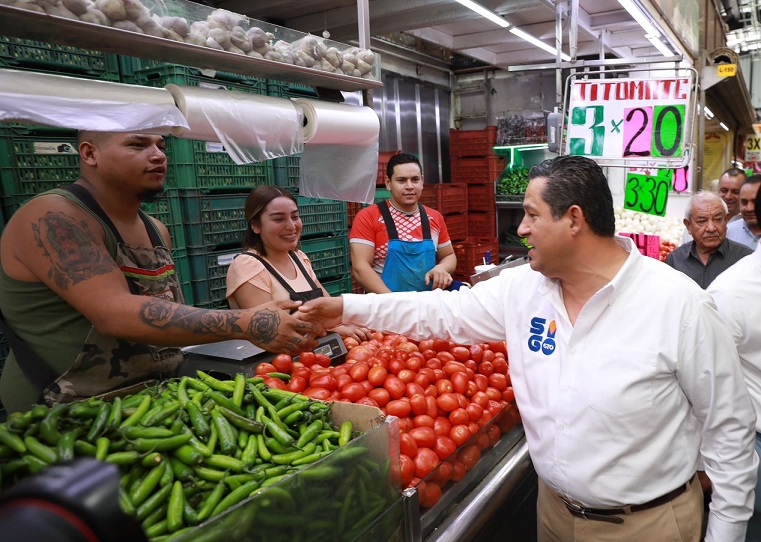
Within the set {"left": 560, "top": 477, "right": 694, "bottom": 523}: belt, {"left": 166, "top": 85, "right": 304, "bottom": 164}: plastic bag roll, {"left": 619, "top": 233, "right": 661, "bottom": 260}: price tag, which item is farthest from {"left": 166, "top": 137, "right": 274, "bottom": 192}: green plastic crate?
{"left": 619, "top": 233, "right": 661, "bottom": 260}: price tag

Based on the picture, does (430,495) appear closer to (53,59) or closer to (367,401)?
(367,401)

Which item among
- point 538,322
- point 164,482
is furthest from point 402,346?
point 164,482

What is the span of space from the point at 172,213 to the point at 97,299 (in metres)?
2.36

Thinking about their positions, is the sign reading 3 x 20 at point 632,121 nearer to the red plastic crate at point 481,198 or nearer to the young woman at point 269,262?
the young woman at point 269,262

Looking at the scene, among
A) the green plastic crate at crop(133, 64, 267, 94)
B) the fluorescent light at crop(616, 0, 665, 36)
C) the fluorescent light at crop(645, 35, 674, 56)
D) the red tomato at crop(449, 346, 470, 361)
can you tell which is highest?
the fluorescent light at crop(645, 35, 674, 56)

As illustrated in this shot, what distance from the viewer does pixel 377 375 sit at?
8.95 feet

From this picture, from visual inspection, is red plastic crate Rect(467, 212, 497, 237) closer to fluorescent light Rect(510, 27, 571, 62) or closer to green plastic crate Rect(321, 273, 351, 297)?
fluorescent light Rect(510, 27, 571, 62)

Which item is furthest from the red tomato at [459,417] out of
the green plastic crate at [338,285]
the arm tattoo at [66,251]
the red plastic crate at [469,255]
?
the red plastic crate at [469,255]

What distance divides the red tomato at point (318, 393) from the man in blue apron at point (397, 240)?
2107mm

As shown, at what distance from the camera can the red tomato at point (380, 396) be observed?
2619 mm

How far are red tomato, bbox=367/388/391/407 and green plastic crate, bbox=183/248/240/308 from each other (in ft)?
7.79

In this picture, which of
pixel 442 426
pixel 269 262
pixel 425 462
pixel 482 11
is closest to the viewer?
pixel 425 462

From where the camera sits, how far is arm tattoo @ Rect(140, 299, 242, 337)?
2219 millimetres

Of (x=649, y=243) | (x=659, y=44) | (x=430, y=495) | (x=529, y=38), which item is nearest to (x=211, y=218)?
(x=430, y=495)
